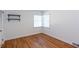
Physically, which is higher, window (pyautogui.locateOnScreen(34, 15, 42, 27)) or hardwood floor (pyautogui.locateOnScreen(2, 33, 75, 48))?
window (pyautogui.locateOnScreen(34, 15, 42, 27))

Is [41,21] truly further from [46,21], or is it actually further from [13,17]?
[13,17]

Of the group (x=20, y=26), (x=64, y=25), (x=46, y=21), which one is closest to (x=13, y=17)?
(x=20, y=26)

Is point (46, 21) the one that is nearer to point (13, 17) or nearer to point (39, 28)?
point (39, 28)

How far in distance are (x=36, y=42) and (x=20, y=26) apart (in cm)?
32

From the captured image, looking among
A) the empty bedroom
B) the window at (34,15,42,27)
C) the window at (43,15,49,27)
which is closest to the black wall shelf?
the empty bedroom

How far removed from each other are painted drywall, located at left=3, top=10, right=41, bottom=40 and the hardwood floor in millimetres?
68

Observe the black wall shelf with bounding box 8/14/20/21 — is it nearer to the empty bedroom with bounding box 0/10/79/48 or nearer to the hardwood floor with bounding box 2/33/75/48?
the empty bedroom with bounding box 0/10/79/48

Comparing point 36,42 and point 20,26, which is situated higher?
point 20,26

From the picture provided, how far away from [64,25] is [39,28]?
0.36 m

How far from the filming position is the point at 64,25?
1412mm

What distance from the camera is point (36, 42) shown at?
141cm

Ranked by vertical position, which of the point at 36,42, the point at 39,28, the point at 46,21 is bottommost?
the point at 36,42

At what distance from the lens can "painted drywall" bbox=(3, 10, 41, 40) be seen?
1.35m

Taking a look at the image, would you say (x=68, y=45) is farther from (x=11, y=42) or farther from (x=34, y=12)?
(x=11, y=42)
